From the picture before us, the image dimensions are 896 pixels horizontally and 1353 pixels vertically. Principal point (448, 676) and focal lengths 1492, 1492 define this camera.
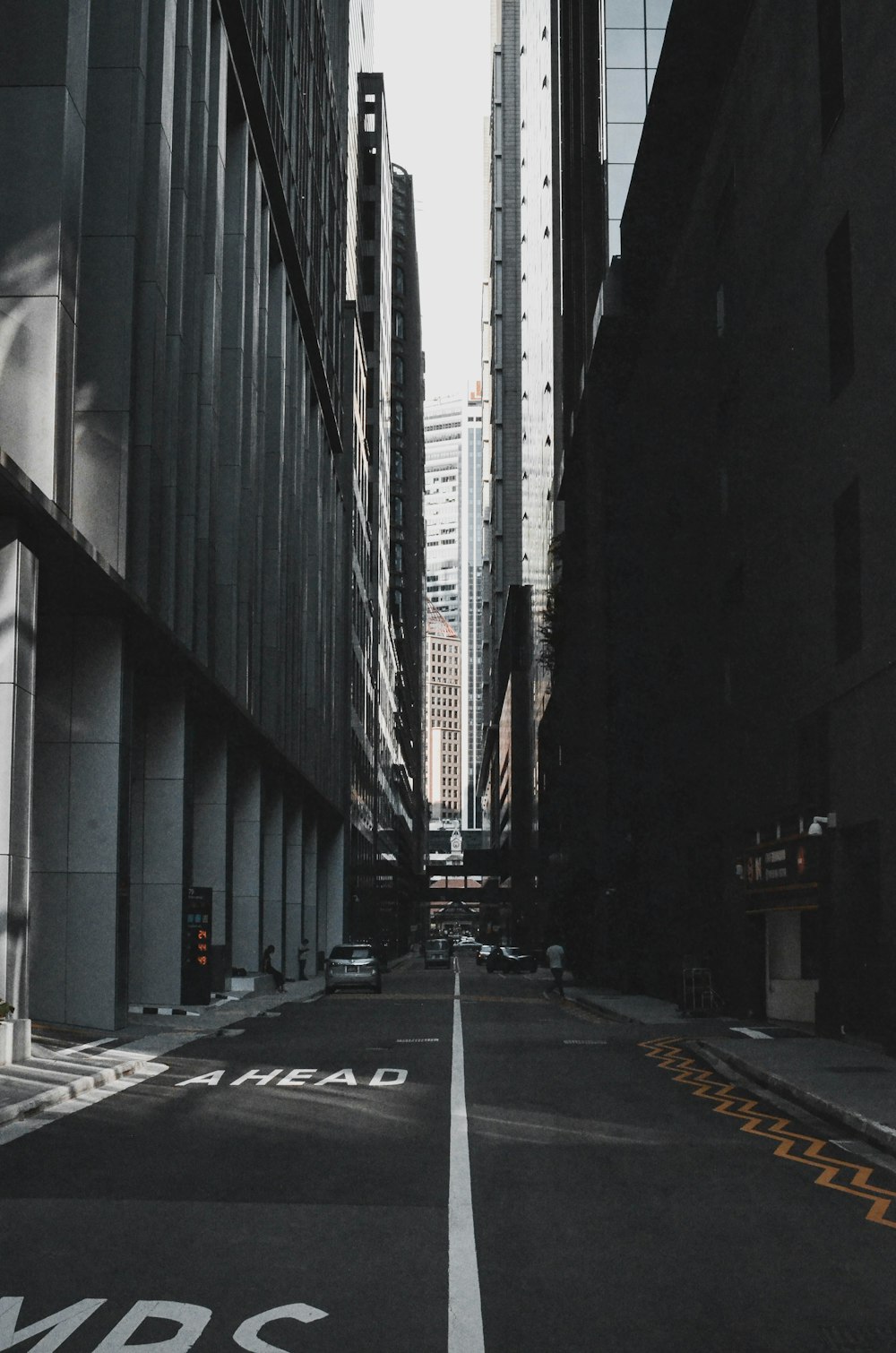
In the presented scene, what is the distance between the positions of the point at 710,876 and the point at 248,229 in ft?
74.0

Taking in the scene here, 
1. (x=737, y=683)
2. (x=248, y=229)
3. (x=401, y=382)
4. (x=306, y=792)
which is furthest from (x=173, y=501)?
(x=401, y=382)

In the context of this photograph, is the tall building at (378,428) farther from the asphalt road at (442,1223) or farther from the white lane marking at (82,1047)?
the asphalt road at (442,1223)

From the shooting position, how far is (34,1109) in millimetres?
15266

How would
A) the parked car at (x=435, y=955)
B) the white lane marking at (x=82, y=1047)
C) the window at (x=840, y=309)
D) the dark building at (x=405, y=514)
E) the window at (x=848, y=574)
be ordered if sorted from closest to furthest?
the white lane marking at (x=82, y=1047) → the window at (x=848, y=574) → the window at (x=840, y=309) → the parked car at (x=435, y=955) → the dark building at (x=405, y=514)

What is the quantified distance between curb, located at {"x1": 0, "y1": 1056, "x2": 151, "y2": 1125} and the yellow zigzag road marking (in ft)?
23.2

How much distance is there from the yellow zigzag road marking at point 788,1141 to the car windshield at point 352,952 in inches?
967

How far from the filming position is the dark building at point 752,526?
77.3ft

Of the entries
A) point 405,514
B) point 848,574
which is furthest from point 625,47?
point 405,514

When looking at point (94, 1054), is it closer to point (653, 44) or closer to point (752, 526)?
point (752, 526)

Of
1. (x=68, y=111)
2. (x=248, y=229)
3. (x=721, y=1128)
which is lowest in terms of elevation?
(x=721, y=1128)

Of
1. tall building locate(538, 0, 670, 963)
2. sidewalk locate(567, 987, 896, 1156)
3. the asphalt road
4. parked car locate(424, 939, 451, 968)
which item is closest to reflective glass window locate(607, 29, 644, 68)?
tall building locate(538, 0, 670, 963)

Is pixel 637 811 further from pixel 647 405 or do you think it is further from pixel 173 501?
pixel 173 501

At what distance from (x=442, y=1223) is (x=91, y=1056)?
41.6ft

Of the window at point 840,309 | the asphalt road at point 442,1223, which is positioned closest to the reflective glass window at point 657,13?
the window at point 840,309
